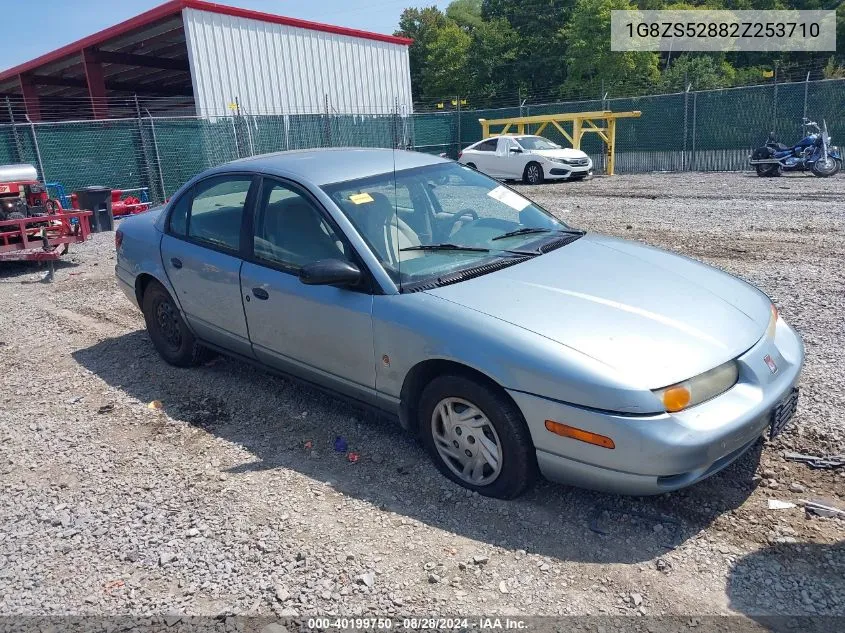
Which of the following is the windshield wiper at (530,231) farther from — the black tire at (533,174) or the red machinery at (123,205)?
the black tire at (533,174)

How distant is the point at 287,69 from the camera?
926 inches

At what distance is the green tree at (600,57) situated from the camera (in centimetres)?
4088

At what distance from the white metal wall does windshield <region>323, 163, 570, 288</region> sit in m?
18.4

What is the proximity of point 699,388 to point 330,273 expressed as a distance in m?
1.88

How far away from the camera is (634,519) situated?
3.27 metres

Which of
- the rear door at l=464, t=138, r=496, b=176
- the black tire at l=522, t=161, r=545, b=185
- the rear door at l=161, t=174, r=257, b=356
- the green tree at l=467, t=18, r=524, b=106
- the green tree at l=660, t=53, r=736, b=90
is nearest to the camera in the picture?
the rear door at l=161, t=174, r=257, b=356

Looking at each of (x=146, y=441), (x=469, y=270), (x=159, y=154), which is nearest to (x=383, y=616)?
(x=469, y=270)

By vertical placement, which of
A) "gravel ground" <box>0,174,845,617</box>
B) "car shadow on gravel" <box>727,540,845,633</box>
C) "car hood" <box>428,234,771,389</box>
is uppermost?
"car hood" <box>428,234,771,389</box>

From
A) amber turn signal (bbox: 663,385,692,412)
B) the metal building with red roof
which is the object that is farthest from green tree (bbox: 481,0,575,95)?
amber turn signal (bbox: 663,385,692,412)

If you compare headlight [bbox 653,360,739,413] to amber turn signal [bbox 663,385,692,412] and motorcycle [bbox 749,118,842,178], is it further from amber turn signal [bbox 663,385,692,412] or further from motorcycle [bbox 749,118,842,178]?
motorcycle [bbox 749,118,842,178]

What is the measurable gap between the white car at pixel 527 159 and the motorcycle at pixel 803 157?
181 inches

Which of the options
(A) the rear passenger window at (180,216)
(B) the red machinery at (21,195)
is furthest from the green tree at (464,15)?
(A) the rear passenger window at (180,216)

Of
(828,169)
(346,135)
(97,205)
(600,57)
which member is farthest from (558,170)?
(600,57)

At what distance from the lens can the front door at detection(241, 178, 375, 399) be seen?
3.84 meters
